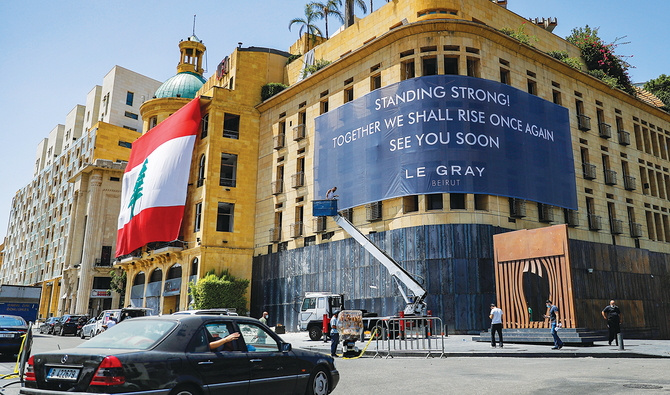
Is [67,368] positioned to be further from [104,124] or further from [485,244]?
[104,124]

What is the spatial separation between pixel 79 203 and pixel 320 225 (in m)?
42.6

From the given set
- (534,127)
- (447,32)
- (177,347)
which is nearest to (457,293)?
(534,127)

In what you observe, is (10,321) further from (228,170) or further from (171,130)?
(171,130)

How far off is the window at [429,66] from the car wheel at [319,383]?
87.6 ft

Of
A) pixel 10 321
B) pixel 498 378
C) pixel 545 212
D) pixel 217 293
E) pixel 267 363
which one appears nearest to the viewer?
pixel 267 363

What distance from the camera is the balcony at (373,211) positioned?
103 feet

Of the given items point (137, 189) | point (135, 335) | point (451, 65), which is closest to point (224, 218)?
point (137, 189)

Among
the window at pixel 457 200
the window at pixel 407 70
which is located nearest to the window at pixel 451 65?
the window at pixel 407 70

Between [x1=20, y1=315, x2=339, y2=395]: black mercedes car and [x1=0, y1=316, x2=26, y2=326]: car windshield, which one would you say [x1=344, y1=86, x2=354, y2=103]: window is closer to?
[x1=0, y1=316, x2=26, y2=326]: car windshield

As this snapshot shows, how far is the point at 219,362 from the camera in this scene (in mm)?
6625

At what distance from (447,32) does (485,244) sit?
515 inches

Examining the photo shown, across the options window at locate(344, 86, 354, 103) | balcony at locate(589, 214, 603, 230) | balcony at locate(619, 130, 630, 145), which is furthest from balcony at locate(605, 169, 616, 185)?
window at locate(344, 86, 354, 103)

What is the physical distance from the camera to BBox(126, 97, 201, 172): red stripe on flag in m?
42.3

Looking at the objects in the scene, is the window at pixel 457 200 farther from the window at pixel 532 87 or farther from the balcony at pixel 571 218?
the window at pixel 532 87
